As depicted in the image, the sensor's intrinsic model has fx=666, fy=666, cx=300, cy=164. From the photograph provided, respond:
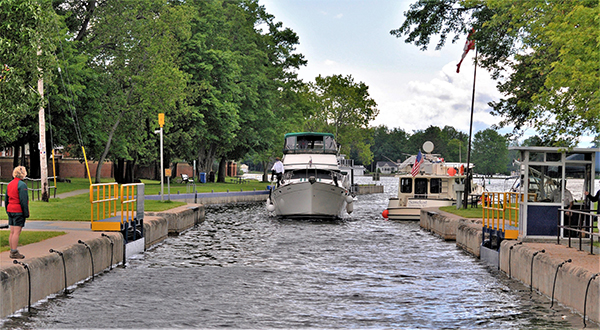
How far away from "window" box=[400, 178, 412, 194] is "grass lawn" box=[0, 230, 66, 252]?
76.6 feet

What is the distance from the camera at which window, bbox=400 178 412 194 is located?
123ft

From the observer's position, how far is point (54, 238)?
16.3m

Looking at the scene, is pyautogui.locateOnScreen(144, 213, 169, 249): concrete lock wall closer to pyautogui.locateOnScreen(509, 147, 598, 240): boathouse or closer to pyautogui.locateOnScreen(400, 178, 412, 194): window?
pyautogui.locateOnScreen(509, 147, 598, 240): boathouse

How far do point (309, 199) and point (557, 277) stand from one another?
21351 millimetres

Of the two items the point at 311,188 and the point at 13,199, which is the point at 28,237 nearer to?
the point at 13,199

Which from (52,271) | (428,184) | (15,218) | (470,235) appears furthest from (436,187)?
(15,218)

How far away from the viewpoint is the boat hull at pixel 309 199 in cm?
3422

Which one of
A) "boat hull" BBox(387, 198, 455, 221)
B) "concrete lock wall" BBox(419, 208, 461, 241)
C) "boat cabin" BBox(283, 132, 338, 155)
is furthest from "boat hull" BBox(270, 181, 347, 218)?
"boat cabin" BBox(283, 132, 338, 155)

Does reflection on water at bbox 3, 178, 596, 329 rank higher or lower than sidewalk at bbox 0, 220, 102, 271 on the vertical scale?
lower

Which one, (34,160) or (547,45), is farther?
(34,160)

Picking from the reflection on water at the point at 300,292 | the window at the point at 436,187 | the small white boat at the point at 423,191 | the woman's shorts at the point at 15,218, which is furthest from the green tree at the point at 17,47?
the window at the point at 436,187

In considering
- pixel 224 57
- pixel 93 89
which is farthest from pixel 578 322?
pixel 224 57

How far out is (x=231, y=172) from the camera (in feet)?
413

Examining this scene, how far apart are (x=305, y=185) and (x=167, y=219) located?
9682mm
